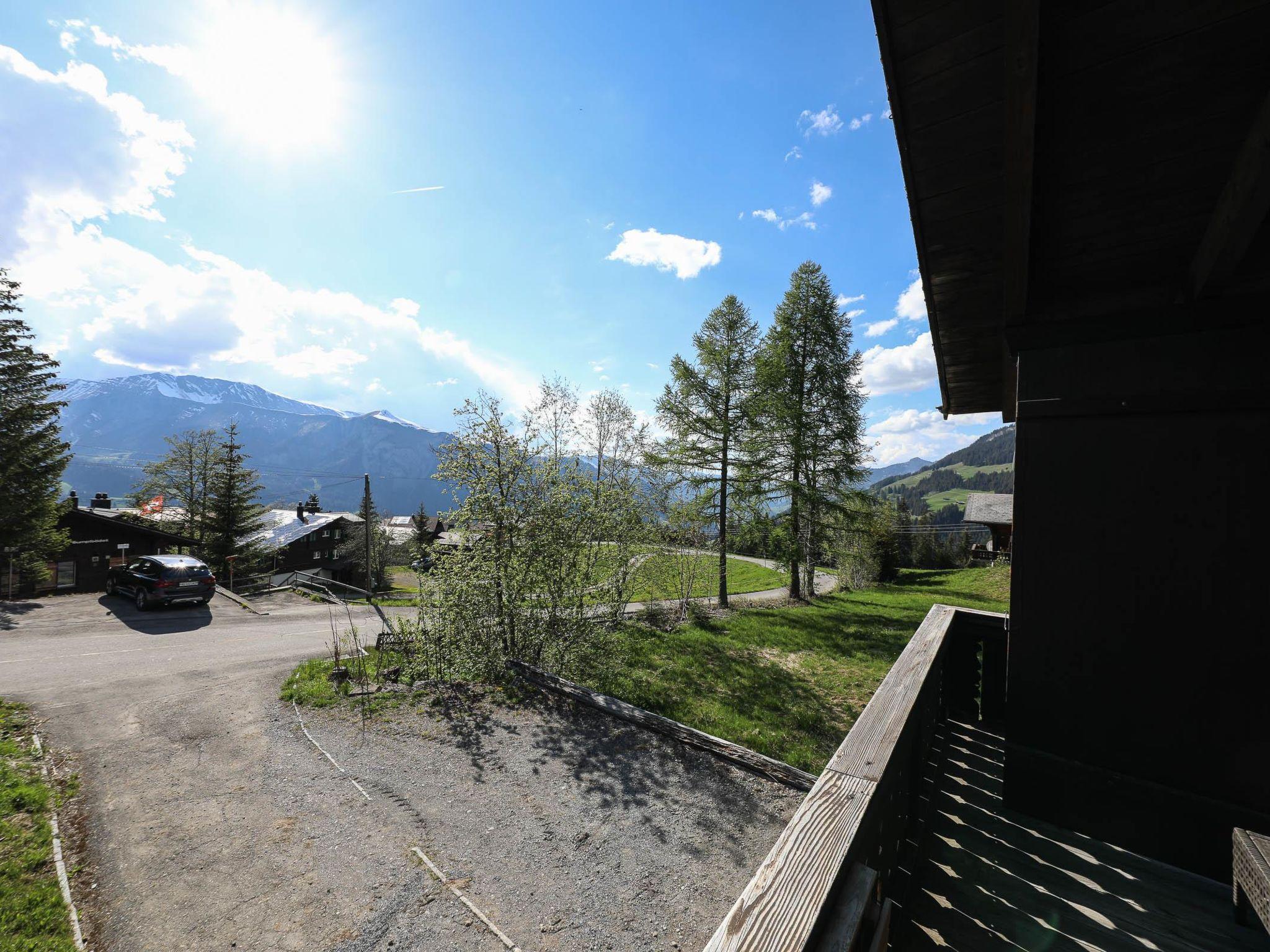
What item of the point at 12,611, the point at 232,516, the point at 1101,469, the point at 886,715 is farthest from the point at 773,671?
the point at 232,516

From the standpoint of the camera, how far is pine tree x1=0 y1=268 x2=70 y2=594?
15.1 meters

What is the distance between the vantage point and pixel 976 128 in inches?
72.1

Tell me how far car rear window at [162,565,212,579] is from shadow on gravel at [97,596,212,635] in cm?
92

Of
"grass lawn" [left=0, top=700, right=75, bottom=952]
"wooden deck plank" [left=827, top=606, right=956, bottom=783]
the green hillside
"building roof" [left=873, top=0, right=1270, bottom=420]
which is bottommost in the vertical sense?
"grass lawn" [left=0, top=700, right=75, bottom=952]

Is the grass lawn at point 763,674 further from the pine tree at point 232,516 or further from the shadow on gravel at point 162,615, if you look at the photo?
the pine tree at point 232,516

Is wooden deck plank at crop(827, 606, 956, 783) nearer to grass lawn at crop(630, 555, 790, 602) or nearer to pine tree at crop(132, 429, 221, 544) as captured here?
grass lawn at crop(630, 555, 790, 602)

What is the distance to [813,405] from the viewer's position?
15359 millimetres

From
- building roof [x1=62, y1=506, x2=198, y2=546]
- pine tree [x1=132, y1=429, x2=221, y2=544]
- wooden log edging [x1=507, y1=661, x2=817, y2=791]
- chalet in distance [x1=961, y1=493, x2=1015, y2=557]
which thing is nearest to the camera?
wooden log edging [x1=507, y1=661, x2=817, y2=791]

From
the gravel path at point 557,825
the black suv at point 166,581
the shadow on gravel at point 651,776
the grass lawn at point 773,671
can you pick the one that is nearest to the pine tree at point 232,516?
the black suv at point 166,581

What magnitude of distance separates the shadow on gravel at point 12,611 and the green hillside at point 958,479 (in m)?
93.3

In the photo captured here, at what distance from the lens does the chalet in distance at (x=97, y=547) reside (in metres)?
21.0

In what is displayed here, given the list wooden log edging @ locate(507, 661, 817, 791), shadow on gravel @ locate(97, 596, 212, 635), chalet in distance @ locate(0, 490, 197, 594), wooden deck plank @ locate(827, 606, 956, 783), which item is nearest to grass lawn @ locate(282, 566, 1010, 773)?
wooden log edging @ locate(507, 661, 817, 791)

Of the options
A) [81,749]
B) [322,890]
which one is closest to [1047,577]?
[322,890]

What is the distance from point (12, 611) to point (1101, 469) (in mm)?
20555
